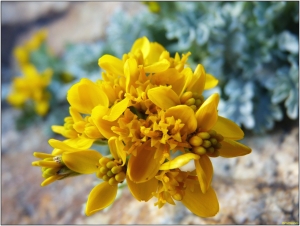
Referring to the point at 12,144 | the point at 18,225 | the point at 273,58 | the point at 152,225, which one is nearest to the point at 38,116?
the point at 12,144

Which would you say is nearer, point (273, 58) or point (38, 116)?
point (273, 58)

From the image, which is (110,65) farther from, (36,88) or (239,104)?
(36,88)

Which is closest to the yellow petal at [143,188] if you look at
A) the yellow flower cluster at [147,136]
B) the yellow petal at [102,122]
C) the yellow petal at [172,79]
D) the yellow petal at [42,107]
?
the yellow flower cluster at [147,136]

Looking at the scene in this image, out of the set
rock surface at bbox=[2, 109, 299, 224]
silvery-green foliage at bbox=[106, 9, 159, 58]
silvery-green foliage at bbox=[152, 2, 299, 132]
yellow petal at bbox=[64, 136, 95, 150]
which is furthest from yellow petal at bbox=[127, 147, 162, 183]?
silvery-green foliage at bbox=[106, 9, 159, 58]

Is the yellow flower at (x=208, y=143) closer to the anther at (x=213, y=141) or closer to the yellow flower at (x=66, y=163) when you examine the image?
the anther at (x=213, y=141)

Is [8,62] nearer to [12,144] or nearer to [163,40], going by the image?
[12,144]

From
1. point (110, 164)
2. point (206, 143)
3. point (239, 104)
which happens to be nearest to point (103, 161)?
point (110, 164)
